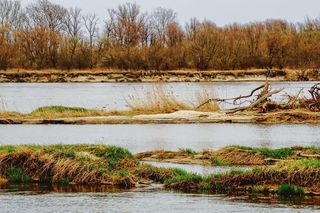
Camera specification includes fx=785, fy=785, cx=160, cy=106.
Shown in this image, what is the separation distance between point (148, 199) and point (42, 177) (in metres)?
3.02

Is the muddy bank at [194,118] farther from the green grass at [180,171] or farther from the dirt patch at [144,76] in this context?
the dirt patch at [144,76]

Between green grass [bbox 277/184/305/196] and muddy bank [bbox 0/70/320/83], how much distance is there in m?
62.2

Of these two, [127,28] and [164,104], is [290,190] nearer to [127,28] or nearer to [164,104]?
[164,104]

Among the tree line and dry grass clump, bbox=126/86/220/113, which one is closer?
dry grass clump, bbox=126/86/220/113

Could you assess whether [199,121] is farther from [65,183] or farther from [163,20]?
[163,20]

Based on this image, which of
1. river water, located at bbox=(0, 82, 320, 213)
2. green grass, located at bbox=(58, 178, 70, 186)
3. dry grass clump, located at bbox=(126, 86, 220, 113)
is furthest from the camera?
dry grass clump, located at bbox=(126, 86, 220, 113)

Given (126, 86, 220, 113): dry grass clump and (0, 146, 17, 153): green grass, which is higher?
(0, 146, 17, 153): green grass

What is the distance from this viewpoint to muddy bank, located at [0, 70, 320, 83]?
82125mm

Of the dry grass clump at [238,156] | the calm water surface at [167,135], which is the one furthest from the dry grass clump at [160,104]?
the dry grass clump at [238,156]

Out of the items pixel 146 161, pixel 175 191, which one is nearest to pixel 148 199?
pixel 175 191

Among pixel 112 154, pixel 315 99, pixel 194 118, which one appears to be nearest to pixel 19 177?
pixel 112 154

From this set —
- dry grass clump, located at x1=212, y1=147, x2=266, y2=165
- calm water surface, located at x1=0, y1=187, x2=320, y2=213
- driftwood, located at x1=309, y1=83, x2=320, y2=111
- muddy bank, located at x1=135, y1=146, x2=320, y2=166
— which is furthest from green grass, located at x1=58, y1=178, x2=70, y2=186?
driftwood, located at x1=309, y1=83, x2=320, y2=111

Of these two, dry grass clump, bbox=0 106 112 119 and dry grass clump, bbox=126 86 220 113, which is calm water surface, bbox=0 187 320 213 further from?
dry grass clump, bbox=126 86 220 113

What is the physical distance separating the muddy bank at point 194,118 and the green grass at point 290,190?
17382 mm
